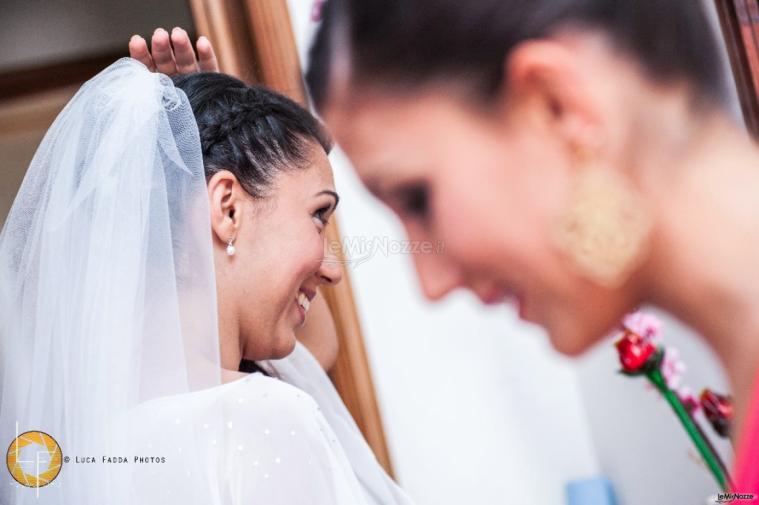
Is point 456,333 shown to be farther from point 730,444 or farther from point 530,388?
point 730,444

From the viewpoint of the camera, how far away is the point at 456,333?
1.48 meters

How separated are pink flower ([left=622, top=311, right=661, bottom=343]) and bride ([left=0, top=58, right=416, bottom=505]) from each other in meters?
0.66

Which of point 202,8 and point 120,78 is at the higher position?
point 202,8

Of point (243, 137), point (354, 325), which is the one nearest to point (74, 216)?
point (243, 137)

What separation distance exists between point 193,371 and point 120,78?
313mm

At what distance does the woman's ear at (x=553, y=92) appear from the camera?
144cm

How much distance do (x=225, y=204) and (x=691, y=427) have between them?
2.83 ft

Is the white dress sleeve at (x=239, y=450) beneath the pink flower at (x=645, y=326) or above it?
above

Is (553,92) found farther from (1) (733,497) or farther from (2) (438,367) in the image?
(1) (733,497)

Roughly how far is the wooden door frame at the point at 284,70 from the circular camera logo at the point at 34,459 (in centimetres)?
65

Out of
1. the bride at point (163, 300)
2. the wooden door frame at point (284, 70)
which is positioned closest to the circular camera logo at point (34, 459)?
the bride at point (163, 300)

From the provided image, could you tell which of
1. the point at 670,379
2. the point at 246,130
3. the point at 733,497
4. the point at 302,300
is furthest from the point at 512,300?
the point at 246,130

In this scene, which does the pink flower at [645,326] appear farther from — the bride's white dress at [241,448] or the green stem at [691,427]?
the bride's white dress at [241,448]

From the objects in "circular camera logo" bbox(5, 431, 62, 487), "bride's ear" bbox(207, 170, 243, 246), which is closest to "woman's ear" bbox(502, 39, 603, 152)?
"bride's ear" bbox(207, 170, 243, 246)
